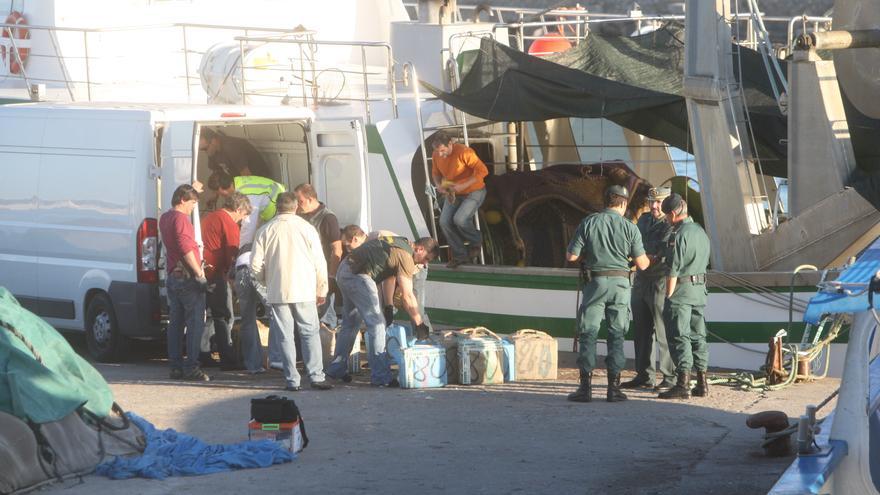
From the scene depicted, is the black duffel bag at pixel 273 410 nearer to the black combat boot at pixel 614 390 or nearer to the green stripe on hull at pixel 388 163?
the black combat boot at pixel 614 390

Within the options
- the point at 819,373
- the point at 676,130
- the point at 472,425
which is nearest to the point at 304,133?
the point at 676,130

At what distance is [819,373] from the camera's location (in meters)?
12.3

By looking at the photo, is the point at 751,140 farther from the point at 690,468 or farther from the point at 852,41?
the point at 690,468

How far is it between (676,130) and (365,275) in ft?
11.3

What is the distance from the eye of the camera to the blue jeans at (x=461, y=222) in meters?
14.1

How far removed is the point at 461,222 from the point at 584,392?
3253 millimetres

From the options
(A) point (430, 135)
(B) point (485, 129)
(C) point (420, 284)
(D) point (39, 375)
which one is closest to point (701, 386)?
(C) point (420, 284)

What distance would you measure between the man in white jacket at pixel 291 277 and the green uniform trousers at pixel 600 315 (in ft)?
7.19

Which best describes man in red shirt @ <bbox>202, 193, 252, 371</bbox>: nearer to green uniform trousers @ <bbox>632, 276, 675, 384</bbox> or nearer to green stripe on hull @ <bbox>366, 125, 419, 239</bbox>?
green stripe on hull @ <bbox>366, 125, 419, 239</bbox>

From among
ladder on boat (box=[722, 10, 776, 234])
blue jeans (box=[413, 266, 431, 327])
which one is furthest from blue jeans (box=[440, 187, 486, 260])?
ladder on boat (box=[722, 10, 776, 234])

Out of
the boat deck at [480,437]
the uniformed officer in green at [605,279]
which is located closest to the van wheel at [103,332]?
the boat deck at [480,437]

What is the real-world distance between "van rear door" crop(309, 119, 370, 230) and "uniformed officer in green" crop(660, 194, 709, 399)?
332 cm

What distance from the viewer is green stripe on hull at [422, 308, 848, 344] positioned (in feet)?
40.4

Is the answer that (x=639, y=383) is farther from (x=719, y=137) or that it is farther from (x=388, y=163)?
(x=388, y=163)
